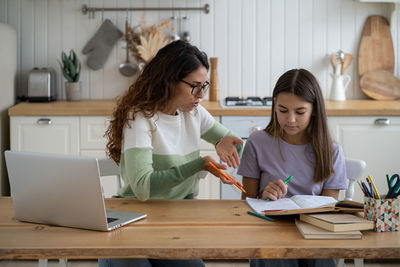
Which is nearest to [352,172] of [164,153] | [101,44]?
[164,153]

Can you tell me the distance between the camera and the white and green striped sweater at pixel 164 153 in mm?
1913

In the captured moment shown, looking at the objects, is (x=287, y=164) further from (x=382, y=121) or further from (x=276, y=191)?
(x=382, y=121)

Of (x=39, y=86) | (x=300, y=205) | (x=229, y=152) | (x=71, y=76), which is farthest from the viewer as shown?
(x=71, y=76)

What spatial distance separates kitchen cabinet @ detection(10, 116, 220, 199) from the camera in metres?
3.47

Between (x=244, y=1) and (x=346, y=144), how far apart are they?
1280mm

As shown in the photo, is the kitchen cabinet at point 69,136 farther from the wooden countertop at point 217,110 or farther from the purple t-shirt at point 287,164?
the purple t-shirt at point 287,164

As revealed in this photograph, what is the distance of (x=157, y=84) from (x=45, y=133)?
5.28 ft

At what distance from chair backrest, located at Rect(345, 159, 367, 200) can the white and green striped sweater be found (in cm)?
45

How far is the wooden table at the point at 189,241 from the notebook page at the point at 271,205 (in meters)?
0.08

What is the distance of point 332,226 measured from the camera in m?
1.54

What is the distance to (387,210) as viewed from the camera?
1596 mm

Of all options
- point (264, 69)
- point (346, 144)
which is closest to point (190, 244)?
point (346, 144)

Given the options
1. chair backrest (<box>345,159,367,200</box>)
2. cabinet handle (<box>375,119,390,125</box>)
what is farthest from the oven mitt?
chair backrest (<box>345,159,367,200</box>)

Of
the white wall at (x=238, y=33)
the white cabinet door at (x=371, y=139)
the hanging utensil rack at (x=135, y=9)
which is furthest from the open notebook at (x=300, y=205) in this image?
the hanging utensil rack at (x=135, y=9)
